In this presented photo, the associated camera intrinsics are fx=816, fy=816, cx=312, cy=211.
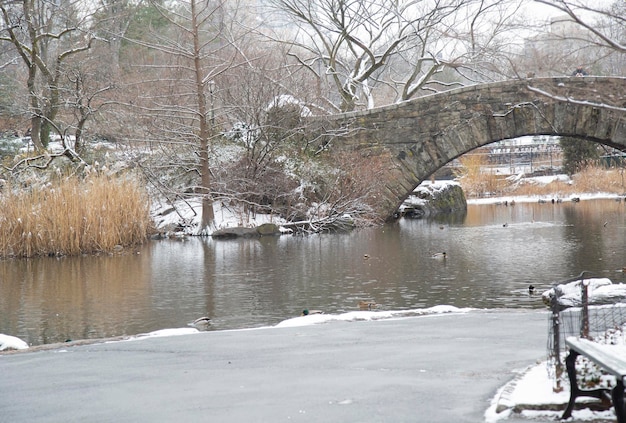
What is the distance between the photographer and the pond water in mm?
8828

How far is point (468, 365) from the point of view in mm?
4781

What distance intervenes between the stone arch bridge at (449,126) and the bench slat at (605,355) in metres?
14.0

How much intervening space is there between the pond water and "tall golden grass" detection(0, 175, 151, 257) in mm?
535

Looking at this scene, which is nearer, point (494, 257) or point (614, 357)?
point (614, 357)

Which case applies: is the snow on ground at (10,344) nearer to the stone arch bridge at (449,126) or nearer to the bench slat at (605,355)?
the bench slat at (605,355)

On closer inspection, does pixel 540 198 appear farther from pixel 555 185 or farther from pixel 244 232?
pixel 244 232

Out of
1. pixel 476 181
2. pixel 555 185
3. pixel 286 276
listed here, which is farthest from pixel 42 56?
pixel 555 185

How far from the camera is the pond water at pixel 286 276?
883 cm

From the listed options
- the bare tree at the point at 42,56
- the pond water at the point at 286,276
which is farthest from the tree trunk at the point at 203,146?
the bare tree at the point at 42,56

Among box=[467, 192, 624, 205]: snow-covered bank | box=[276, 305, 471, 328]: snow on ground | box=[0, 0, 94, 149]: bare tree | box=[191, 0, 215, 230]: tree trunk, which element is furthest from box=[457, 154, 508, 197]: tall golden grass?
box=[276, 305, 471, 328]: snow on ground

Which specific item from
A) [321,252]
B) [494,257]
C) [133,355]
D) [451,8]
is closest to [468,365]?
[133,355]

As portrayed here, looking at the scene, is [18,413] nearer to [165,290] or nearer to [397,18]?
[165,290]

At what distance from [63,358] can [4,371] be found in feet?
1.70

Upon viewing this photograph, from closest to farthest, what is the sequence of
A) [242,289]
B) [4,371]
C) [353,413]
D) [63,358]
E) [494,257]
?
[353,413]
[4,371]
[63,358]
[242,289]
[494,257]
